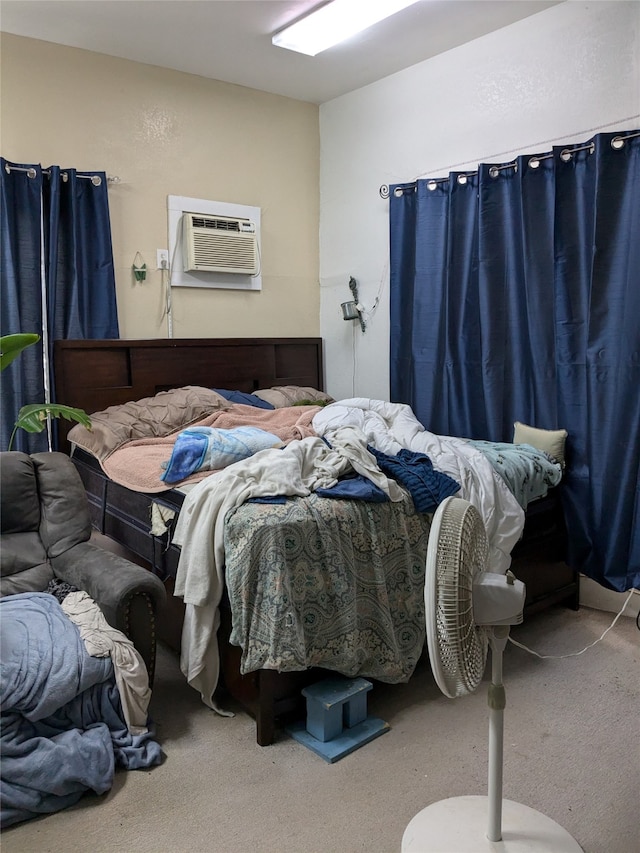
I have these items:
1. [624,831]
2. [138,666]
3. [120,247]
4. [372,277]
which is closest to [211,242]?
[120,247]

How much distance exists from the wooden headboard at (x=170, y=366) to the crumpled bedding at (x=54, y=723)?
5.47 feet

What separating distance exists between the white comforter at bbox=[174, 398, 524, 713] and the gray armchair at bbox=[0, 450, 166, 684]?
0.45 ft

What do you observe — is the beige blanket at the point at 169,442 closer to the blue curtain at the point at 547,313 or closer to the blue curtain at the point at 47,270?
the blue curtain at the point at 47,270

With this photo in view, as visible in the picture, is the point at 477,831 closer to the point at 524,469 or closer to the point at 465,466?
the point at 465,466

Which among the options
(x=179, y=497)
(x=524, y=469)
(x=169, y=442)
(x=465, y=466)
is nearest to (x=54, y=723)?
(x=179, y=497)

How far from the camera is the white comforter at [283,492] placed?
2.16 meters

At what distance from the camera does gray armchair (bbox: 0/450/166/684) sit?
213 cm

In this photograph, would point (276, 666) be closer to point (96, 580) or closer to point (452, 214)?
point (96, 580)

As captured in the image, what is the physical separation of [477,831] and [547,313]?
2.28 m

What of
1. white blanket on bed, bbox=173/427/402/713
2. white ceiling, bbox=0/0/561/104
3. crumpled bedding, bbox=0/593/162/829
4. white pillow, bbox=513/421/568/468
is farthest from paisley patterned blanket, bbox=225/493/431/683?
white ceiling, bbox=0/0/561/104

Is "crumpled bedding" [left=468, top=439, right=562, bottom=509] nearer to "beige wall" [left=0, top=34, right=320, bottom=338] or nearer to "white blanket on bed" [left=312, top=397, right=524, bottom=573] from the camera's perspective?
"white blanket on bed" [left=312, top=397, right=524, bottom=573]

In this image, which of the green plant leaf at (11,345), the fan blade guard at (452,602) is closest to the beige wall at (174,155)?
the green plant leaf at (11,345)

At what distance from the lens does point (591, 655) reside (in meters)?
2.71

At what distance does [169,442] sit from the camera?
3.11m
